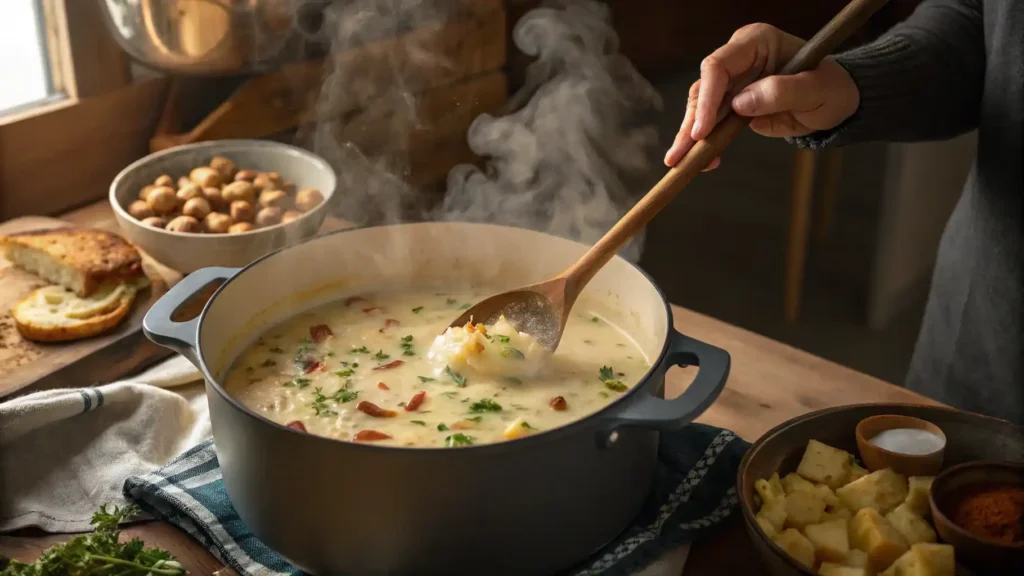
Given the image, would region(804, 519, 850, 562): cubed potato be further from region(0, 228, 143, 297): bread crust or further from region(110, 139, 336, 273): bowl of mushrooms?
region(0, 228, 143, 297): bread crust

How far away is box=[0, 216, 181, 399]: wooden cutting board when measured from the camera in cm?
149

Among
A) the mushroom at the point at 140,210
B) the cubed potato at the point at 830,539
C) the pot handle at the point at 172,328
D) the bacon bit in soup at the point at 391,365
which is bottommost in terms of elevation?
the cubed potato at the point at 830,539

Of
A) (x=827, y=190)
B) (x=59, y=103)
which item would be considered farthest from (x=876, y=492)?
(x=827, y=190)

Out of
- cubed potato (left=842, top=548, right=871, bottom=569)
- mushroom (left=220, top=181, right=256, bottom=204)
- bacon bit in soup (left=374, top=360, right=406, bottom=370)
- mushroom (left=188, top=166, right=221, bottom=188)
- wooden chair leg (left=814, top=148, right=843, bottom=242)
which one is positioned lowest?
wooden chair leg (left=814, top=148, right=843, bottom=242)

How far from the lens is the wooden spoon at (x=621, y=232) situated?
1.27 meters

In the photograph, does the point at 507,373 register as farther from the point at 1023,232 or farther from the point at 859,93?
the point at 1023,232

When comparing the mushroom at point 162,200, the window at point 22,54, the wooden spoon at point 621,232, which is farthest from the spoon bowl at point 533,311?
the window at point 22,54

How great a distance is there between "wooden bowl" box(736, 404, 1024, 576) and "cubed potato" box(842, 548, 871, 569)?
12 cm

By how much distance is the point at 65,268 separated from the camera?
1716 mm

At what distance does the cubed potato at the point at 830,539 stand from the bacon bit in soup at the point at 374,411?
0.52 m

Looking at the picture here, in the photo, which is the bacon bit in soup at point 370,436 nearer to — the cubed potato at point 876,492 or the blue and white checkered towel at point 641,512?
the blue and white checkered towel at point 641,512

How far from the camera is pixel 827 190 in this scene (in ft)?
14.2

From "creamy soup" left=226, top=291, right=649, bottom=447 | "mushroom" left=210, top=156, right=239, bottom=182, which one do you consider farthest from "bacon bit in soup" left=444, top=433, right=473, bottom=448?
"mushroom" left=210, top=156, right=239, bottom=182

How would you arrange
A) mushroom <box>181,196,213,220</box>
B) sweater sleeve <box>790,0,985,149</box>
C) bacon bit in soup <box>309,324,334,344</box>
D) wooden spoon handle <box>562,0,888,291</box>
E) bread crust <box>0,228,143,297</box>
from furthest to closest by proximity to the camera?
1. mushroom <box>181,196,213,220</box>
2. bread crust <box>0,228,143,297</box>
3. sweater sleeve <box>790,0,985,149</box>
4. bacon bit in soup <box>309,324,334,344</box>
5. wooden spoon handle <box>562,0,888,291</box>
